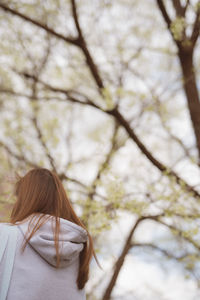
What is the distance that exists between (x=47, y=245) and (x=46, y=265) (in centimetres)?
A: 10

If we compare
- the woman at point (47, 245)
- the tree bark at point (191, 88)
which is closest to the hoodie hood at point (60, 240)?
the woman at point (47, 245)

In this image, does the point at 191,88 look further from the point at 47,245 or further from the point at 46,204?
the point at 47,245

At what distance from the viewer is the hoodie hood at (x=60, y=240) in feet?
4.91

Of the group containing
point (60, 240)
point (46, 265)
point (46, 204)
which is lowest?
point (46, 265)

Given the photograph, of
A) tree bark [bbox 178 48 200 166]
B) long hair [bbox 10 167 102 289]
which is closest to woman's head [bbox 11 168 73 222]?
long hair [bbox 10 167 102 289]

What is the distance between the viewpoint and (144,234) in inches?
281

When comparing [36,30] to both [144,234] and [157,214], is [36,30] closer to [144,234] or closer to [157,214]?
[157,214]

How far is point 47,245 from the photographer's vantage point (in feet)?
4.91

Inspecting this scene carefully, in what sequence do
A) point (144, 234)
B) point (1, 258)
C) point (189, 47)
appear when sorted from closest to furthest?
point (1, 258), point (189, 47), point (144, 234)

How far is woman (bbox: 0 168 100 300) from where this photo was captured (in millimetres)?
1469

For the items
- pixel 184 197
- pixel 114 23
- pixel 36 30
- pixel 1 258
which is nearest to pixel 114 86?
pixel 114 23

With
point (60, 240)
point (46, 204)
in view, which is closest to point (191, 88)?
point (46, 204)

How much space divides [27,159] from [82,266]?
4.34 meters

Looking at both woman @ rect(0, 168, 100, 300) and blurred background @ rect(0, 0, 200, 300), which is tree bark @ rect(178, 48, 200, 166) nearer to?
blurred background @ rect(0, 0, 200, 300)
